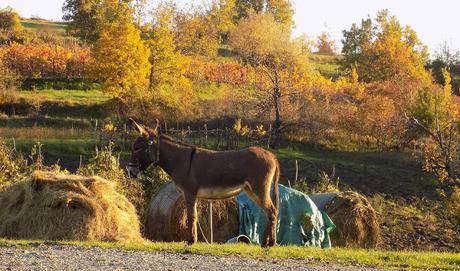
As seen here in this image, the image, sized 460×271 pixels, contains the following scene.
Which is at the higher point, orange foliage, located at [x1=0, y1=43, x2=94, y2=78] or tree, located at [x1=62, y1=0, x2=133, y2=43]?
tree, located at [x1=62, y1=0, x2=133, y2=43]

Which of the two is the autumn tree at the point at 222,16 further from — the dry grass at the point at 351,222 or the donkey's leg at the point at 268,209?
the donkey's leg at the point at 268,209

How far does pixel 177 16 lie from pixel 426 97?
49.4 meters

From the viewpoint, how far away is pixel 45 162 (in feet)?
133

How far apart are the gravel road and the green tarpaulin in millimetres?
8331

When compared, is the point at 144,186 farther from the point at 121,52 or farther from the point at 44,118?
the point at 121,52

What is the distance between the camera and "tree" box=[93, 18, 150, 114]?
62.5 meters

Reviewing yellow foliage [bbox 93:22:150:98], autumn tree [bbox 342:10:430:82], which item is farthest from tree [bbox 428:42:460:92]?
yellow foliage [bbox 93:22:150:98]

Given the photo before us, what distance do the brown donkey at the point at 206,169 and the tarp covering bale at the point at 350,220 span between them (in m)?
8.61

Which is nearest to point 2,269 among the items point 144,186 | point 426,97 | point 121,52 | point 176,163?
point 176,163

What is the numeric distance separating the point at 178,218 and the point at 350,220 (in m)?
5.85

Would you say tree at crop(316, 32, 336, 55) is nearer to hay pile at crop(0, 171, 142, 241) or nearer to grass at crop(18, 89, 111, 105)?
grass at crop(18, 89, 111, 105)

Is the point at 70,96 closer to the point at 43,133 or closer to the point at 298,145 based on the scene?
the point at 43,133

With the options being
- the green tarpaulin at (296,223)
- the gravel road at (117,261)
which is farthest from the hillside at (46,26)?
the gravel road at (117,261)

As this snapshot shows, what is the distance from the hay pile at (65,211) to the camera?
18219 millimetres
